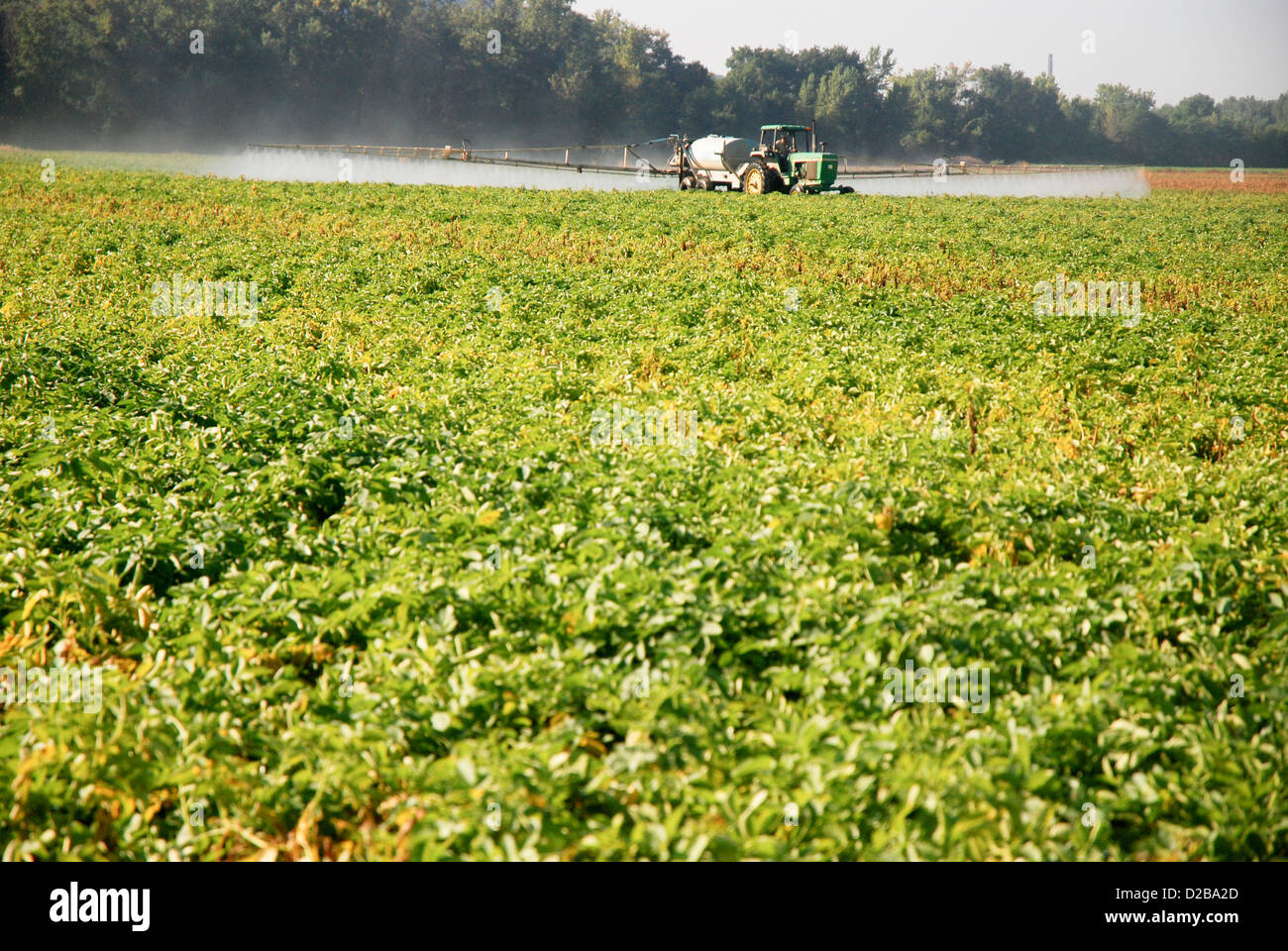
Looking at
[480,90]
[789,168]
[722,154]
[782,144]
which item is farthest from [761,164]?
[480,90]

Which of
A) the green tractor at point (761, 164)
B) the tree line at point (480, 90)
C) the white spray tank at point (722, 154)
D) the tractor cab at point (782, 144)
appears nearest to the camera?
the green tractor at point (761, 164)

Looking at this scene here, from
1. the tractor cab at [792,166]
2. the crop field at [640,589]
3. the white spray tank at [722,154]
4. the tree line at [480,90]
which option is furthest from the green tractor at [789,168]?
the tree line at [480,90]

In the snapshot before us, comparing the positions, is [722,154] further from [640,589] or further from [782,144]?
[640,589]

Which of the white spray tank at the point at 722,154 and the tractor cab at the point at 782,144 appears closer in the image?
the tractor cab at the point at 782,144

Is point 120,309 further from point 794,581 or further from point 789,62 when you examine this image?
point 789,62

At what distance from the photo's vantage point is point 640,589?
16.1 feet

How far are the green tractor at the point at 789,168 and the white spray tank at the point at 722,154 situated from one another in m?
1.26

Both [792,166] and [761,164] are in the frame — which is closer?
[761,164]

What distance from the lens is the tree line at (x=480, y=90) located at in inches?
2923

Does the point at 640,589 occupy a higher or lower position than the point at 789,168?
lower

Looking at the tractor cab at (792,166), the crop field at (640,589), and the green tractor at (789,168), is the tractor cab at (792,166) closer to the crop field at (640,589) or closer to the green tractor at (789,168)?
the green tractor at (789,168)

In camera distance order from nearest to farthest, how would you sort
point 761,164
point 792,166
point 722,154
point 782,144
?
1. point 761,164
2. point 792,166
3. point 782,144
4. point 722,154

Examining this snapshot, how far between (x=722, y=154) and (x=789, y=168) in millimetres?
3850
